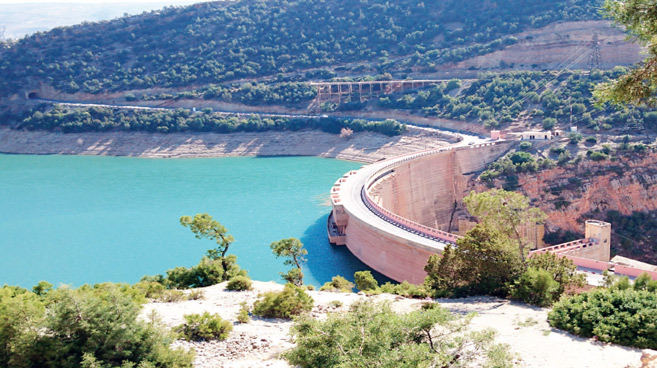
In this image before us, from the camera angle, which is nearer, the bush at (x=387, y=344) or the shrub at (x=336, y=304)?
the bush at (x=387, y=344)

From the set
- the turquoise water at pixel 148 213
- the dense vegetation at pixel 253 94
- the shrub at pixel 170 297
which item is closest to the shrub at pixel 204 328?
the shrub at pixel 170 297

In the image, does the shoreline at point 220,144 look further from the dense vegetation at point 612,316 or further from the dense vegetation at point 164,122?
the dense vegetation at point 612,316

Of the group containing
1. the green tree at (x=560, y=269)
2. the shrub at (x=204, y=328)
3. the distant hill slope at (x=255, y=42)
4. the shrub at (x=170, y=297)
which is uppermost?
the distant hill slope at (x=255, y=42)

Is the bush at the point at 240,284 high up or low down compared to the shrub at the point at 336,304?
down

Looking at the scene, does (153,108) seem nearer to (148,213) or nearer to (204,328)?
(148,213)

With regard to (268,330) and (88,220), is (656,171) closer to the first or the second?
(268,330)

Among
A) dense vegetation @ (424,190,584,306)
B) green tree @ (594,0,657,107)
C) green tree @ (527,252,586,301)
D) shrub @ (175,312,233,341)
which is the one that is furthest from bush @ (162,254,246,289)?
green tree @ (594,0,657,107)

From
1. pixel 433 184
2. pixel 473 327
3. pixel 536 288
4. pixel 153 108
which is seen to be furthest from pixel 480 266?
pixel 153 108
